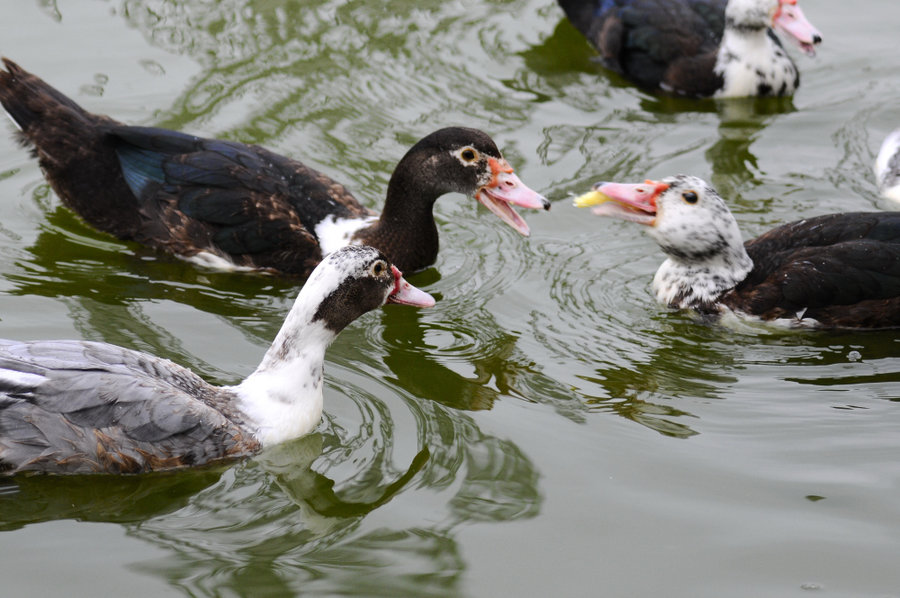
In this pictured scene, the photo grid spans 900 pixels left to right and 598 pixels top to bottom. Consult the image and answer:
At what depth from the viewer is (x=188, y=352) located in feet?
25.1

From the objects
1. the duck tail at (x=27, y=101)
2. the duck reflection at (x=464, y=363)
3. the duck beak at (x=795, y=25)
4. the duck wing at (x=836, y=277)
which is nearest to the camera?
the duck reflection at (x=464, y=363)

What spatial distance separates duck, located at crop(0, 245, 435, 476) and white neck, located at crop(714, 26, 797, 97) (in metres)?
4.92

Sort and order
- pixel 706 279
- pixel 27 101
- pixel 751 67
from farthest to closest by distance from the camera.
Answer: pixel 751 67, pixel 27 101, pixel 706 279

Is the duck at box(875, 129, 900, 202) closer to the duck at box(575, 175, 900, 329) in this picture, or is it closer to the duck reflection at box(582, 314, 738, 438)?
the duck at box(575, 175, 900, 329)

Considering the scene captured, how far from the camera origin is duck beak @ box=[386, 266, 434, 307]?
7.23 meters

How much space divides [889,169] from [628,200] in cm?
239

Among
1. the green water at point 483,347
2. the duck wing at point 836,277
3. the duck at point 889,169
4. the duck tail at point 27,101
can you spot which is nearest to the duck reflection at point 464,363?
the green water at point 483,347

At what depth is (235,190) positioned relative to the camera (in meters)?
8.50

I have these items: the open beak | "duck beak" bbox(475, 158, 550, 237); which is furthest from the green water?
the open beak

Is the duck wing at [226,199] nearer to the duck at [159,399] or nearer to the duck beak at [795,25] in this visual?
the duck at [159,399]

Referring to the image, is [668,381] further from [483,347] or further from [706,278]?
[483,347]

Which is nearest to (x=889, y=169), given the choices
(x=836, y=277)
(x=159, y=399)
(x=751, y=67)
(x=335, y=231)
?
(x=751, y=67)

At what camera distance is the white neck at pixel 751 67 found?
428 inches

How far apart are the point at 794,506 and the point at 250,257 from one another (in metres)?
3.78
